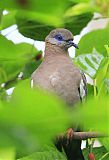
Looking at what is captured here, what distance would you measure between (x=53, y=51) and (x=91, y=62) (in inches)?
20.1

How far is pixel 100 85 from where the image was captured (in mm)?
972

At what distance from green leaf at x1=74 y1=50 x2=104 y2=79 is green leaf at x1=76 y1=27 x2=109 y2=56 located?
0.16 feet

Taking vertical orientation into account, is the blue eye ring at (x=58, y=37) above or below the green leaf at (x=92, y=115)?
above

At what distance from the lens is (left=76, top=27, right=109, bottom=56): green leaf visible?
1.09 m

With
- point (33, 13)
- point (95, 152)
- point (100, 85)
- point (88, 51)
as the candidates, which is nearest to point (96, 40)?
point (88, 51)

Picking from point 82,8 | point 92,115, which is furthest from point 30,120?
point 82,8

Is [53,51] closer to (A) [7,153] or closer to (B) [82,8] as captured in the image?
(B) [82,8]

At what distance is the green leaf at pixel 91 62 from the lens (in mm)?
1046

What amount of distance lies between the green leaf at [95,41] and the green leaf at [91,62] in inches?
2.0

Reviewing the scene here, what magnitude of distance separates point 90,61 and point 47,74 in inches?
11.5

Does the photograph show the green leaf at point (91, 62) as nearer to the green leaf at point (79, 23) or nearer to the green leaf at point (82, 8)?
the green leaf at point (79, 23)

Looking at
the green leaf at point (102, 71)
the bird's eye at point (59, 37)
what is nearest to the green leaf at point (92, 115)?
the green leaf at point (102, 71)

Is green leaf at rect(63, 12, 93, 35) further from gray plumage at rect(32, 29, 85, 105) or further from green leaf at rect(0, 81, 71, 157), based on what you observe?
green leaf at rect(0, 81, 71, 157)

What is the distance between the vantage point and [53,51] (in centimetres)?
156
